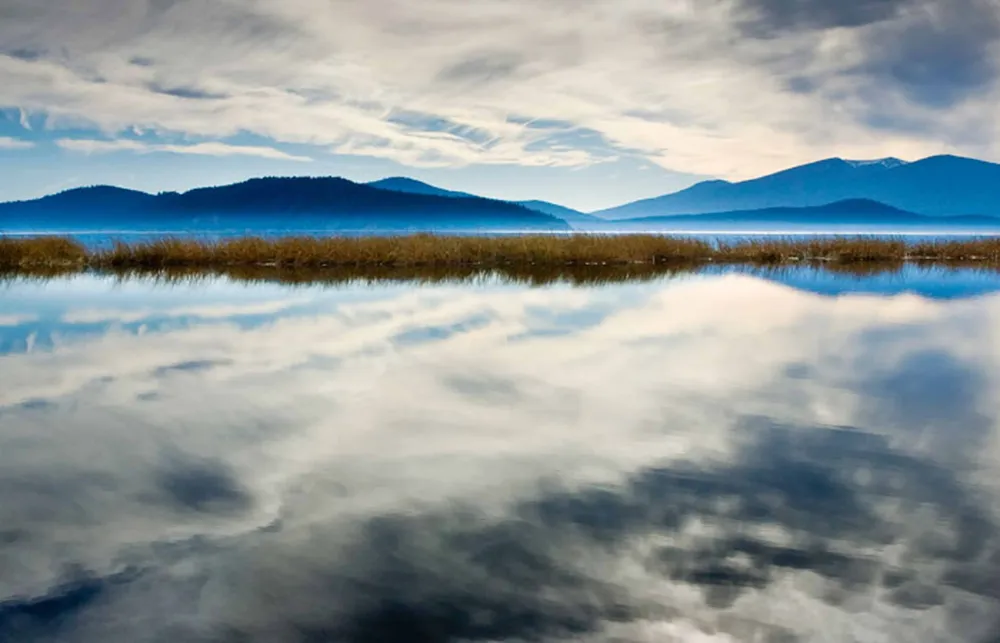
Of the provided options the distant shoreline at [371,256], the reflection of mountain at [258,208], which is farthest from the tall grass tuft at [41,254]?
the reflection of mountain at [258,208]

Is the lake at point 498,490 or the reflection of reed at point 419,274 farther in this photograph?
the reflection of reed at point 419,274

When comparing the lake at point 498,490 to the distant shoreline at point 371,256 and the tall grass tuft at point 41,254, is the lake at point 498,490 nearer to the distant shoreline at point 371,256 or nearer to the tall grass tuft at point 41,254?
the distant shoreline at point 371,256

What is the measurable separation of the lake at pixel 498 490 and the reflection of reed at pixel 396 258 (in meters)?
12.6

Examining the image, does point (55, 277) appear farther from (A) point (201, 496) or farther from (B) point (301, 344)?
(A) point (201, 496)

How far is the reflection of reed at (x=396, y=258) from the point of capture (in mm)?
24219

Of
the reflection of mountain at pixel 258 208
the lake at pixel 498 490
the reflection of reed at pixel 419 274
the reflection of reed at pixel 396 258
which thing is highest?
the reflection of mountain at pixel 258 208

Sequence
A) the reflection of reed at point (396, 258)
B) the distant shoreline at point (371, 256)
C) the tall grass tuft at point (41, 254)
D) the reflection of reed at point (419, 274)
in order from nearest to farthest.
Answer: the reflection of reed at point (419, 274), the reflection of reed at point (396, 258), the distant shoreline at point (371, 256), the tall grass tuft at point (41, 254)

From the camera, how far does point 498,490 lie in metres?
5.16

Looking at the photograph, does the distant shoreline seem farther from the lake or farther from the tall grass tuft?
the lake

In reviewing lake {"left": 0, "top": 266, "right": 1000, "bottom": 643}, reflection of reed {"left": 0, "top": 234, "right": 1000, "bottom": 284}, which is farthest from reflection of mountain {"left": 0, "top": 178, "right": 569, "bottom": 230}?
lake {"left": 0, "top": 266, "right": 1000, "bottom": 643}

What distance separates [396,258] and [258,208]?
176m

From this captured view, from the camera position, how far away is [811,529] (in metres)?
4.44

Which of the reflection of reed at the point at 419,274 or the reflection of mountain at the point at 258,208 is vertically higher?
the reflection of mountain at the point at 258,208

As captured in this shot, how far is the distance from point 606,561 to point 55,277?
73.5 feet
